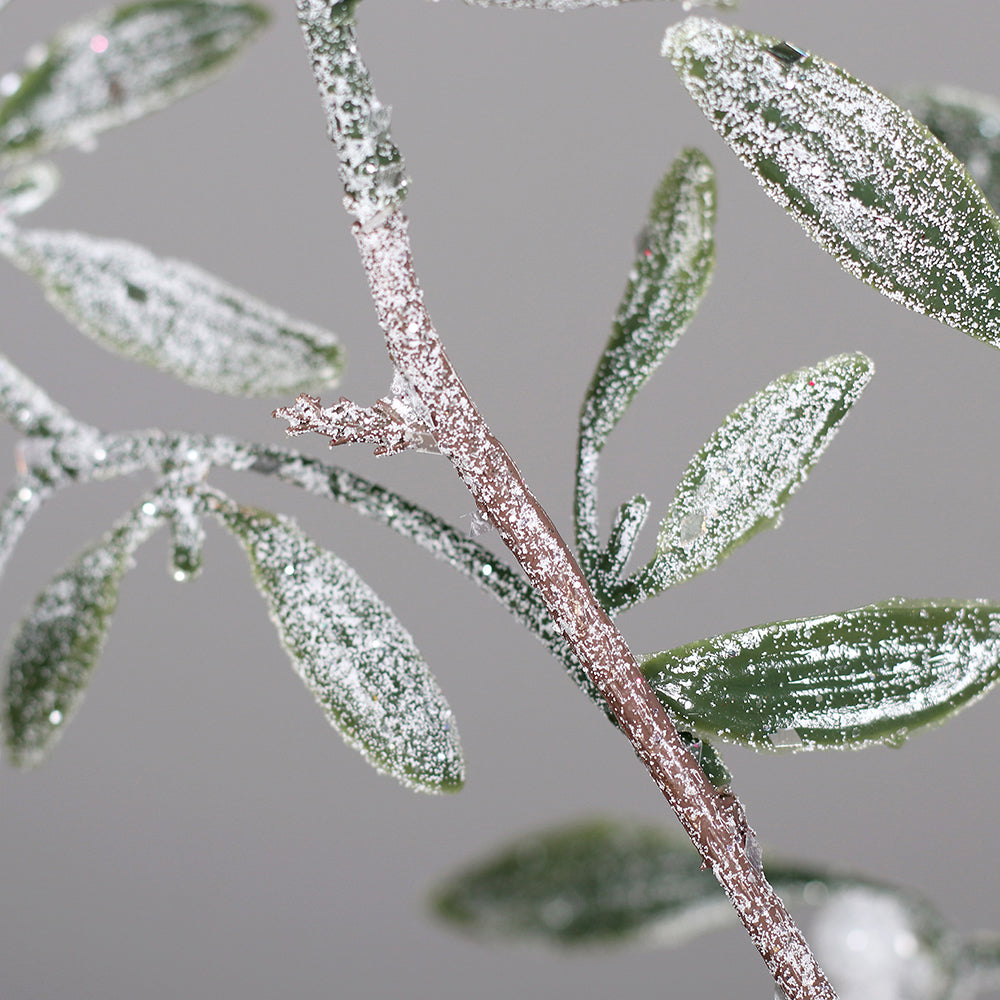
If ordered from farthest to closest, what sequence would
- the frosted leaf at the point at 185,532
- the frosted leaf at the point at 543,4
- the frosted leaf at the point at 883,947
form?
the frosted leaf at the point at 883,947
the frosted leaf at the point at 185,532
the frosted leaf at the point at 543,4

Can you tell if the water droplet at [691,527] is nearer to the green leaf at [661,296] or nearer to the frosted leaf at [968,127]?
the green leaf at [661,296]

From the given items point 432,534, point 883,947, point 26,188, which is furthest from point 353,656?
point 883,947

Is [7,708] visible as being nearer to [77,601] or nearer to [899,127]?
[77,601]

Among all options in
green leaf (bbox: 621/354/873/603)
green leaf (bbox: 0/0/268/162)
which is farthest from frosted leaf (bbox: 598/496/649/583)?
green leaf (bbox: 0/0/268/162)

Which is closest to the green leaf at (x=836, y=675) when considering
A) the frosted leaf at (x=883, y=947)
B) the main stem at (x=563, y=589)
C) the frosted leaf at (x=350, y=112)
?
the main stem at (x=563, y=589)

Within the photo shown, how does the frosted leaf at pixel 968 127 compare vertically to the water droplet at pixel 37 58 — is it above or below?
below

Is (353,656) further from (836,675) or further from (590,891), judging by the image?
(590,891)
